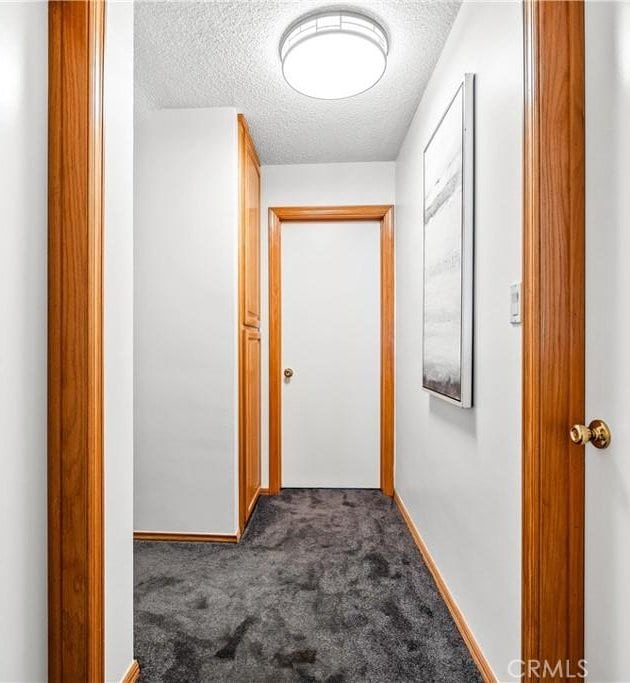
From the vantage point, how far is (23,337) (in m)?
1.00

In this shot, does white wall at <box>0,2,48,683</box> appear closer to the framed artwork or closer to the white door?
the framed artwork

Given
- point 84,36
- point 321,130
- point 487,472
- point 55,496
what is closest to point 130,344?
point 55,496

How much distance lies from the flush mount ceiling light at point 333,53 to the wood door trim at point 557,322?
0.85 meters

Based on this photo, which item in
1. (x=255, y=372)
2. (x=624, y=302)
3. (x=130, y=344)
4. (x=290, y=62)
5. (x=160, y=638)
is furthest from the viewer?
(x=255, y=372)

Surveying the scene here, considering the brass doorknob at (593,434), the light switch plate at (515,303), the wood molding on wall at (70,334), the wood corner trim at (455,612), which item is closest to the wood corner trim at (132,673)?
the wood molding on wall at (70,334)

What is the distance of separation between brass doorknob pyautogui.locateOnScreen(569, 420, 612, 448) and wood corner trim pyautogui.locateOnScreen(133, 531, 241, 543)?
1921mm

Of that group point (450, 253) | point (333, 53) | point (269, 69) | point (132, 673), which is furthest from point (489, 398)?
point (269, 69)

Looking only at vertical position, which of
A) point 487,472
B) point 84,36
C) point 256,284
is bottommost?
point 487,472

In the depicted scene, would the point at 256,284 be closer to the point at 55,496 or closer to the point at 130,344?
the point at 130,344

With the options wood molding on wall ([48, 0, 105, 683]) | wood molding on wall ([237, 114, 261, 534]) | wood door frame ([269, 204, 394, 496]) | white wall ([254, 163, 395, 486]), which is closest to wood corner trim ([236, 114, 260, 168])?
wood molding on wall ([237, 114, 261, 534])

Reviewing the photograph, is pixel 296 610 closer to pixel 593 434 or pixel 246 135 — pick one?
pixel 593 434

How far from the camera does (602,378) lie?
1.01 metres

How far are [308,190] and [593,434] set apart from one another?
2.73 metres

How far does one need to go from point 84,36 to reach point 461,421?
1.70 meters
